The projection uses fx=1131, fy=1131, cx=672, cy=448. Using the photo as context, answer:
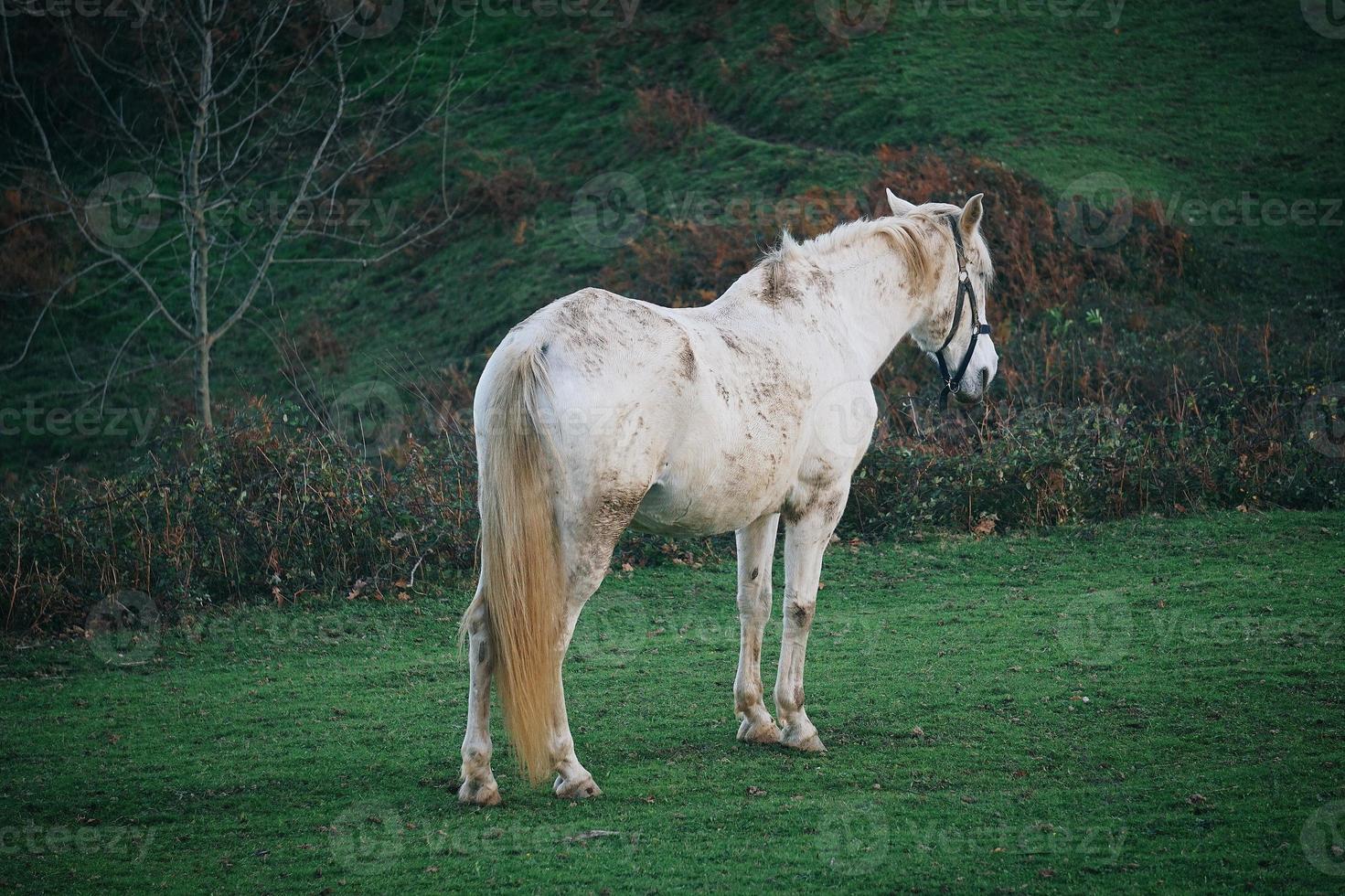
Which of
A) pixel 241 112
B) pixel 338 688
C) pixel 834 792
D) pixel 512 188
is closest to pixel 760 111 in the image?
pixel 512 188

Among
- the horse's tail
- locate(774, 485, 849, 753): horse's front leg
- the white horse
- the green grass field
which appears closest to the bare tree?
the green grass field

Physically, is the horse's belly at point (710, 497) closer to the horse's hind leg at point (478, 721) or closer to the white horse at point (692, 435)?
the white horse at point (692, 435)

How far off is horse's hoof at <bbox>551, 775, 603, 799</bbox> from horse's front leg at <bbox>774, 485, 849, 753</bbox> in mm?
1075

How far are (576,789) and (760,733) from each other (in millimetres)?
1111

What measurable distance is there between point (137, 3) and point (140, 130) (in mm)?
11284

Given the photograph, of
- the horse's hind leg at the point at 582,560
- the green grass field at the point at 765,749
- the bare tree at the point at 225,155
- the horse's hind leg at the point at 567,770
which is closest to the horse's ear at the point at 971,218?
the green grass field at the point at 765,749

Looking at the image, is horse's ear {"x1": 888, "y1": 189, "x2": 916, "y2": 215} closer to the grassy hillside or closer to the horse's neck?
the horse's neck

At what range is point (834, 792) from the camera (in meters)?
4.72

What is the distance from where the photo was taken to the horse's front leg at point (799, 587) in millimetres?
5391

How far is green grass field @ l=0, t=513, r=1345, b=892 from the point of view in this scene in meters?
4.04

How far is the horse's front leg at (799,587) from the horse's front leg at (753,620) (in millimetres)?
102

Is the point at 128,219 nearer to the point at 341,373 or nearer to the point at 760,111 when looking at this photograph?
the point at 341,373

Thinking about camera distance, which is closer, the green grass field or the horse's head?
the green grass field

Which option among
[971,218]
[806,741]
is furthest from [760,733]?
[971,218]
